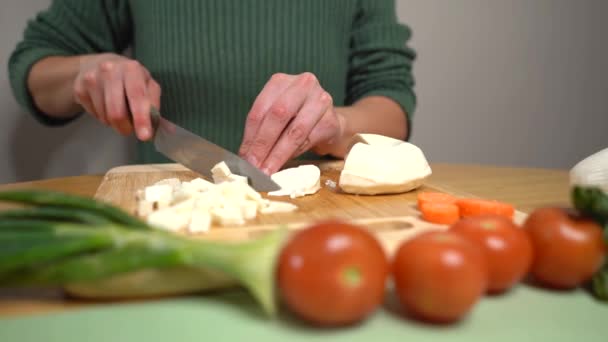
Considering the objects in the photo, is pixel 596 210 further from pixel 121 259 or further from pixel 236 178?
pixel 236 178

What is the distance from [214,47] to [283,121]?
70cm

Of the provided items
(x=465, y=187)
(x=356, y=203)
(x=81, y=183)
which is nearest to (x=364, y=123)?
(x=465, y=187)

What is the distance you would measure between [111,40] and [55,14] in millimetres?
265

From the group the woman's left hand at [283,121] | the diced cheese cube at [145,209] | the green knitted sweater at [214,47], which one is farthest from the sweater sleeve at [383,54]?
the diced cheese cube at [145,209]

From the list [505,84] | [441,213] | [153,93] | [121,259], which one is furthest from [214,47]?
[505,84]

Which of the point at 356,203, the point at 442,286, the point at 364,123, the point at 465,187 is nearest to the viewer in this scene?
the point at 442,286

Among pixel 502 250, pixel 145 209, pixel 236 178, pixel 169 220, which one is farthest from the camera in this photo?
pixel 236 178

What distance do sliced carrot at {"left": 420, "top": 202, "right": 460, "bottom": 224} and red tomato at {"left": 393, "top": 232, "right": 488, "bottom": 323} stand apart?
14.3 inches

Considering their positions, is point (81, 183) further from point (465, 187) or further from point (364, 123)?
point (465, 187)

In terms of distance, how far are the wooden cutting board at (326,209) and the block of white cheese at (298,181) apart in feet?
0.05

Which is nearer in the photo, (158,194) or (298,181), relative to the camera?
(158,194)

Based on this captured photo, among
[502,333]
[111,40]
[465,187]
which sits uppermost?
[111,40]

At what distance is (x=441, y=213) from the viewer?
1002mm

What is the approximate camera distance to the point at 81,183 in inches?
60.2
